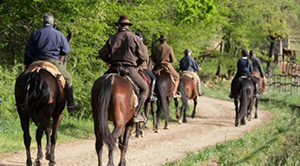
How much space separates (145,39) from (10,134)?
30.3 ft

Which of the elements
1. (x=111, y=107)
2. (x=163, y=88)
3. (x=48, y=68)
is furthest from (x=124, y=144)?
(x=163, y=88)

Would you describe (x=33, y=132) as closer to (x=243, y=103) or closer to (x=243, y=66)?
(x=243, y=103)

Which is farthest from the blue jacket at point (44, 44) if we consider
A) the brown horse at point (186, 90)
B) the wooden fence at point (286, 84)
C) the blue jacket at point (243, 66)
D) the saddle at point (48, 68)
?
the wooden fence at point (286, 84)

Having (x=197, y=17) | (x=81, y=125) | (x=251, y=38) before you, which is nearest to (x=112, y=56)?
(x=81, y=125)

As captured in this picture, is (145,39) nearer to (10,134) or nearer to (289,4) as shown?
(10,134)

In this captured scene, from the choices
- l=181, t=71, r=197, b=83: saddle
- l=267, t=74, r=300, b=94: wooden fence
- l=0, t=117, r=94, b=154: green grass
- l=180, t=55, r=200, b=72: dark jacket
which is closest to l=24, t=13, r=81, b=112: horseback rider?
l=0, t=117, r=94, b=154: green grass

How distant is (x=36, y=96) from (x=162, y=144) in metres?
4.47

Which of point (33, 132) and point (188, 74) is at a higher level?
point (188, 74)

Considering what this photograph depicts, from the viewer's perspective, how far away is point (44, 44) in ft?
27.5

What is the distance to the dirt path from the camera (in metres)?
8.99

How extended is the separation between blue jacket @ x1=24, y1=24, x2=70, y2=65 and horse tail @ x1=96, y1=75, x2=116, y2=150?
1.59m

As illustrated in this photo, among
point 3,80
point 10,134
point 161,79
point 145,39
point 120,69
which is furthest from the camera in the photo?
point 145,39

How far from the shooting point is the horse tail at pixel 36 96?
299 inches

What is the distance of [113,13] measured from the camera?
15.0m
